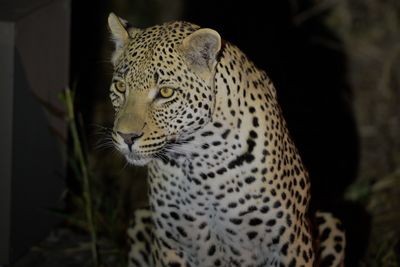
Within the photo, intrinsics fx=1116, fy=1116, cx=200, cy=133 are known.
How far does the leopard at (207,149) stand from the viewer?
505 cm

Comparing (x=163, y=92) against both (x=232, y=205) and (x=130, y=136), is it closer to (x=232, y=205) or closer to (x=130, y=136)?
(x=130, y=136)

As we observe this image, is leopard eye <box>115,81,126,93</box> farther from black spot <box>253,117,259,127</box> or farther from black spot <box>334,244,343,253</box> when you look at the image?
black spot <box>334,244,343,253</box>

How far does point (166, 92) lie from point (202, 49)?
25 centimetres

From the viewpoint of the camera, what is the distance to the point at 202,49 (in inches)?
198

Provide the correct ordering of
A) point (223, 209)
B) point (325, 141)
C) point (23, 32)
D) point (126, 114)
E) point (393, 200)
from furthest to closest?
point (325, 141) → point (393, 200) → point (23, 32) → point (223, 209) → point (126, 114)

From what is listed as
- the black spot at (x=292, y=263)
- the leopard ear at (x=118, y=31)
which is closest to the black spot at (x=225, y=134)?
the leopard ear at (x=118, y=31)

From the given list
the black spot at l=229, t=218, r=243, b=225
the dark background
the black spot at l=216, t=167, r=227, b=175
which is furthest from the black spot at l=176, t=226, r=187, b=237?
the dark background

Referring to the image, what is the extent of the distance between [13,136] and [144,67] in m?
1.62

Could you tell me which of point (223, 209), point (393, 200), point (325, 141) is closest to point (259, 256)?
point (223, 209)

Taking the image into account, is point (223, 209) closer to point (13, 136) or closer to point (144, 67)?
point (144, 67)

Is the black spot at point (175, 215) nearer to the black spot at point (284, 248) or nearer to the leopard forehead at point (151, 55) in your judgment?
the black spot at point (284, 248)

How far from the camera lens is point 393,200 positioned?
25.8 ft

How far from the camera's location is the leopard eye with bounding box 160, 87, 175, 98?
504 cm

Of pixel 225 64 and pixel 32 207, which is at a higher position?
pixel 225 64
